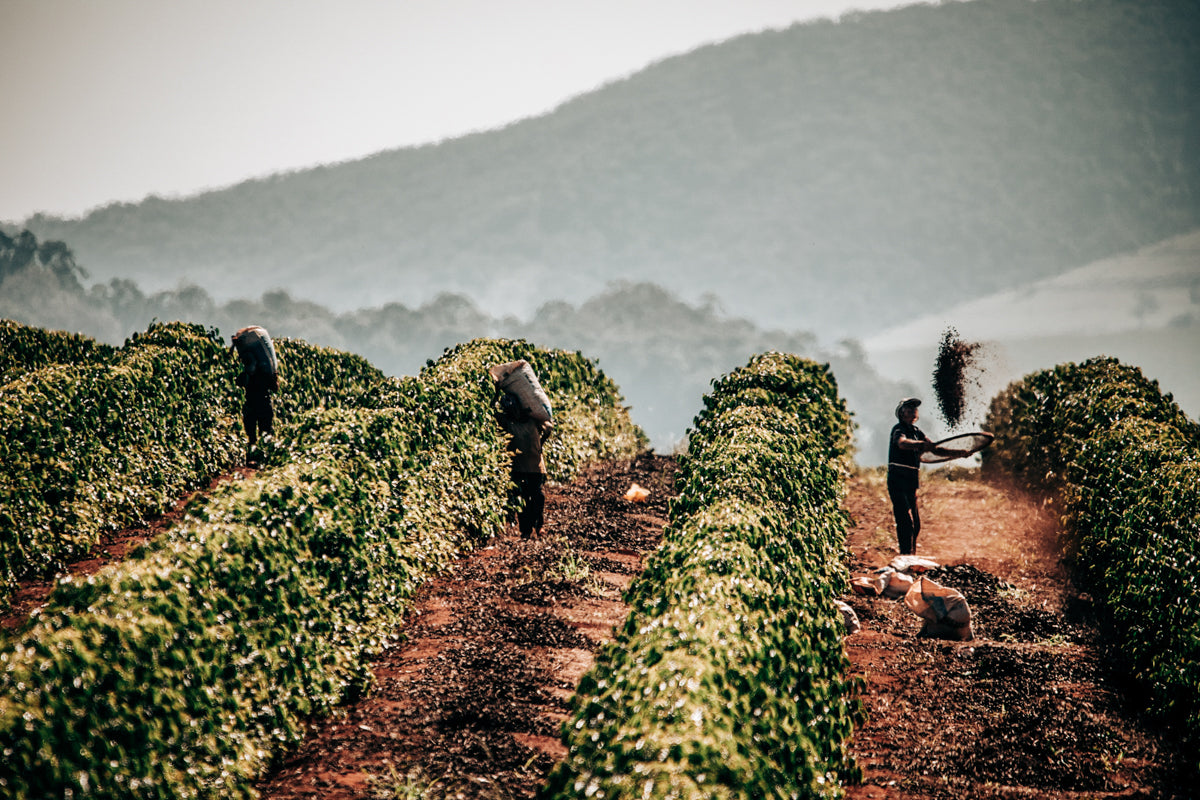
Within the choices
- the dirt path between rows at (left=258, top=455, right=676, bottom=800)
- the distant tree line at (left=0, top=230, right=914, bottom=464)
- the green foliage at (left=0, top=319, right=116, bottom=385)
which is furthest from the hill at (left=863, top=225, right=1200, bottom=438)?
the dirt path between rows at (left=258, top=455, right=676, bottom=800)

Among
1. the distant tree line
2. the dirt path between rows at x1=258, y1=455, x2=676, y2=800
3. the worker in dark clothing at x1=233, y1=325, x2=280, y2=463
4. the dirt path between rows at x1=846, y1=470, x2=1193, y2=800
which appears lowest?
the dirt path between rows at x1=846, y1=470, x2=1193, y2=800

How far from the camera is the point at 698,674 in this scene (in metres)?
3.91

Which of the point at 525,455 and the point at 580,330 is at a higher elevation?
the point at 580,330

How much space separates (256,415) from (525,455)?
5261 mm

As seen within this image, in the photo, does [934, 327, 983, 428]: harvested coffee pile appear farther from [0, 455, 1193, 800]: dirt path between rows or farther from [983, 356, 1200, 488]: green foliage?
[0, 455, 1193, 800]: dirt path between rows

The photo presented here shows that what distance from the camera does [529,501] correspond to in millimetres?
9906

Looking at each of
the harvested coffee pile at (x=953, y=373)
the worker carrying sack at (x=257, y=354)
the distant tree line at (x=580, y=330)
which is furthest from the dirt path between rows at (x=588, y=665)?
the distant tree line at (x=580, y=330)

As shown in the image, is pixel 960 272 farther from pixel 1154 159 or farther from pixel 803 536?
pixel 803 536

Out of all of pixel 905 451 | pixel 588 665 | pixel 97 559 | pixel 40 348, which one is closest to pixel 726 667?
pixel 588 665

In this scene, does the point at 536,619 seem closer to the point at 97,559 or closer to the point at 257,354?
the point at 97,559

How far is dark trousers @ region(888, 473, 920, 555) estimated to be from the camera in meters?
10.2

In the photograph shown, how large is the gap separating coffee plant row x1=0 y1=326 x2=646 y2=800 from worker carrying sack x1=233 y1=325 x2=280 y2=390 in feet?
14.1

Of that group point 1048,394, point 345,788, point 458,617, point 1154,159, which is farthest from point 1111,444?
point 1154,159

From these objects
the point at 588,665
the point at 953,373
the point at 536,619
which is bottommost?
the point at 588,665
